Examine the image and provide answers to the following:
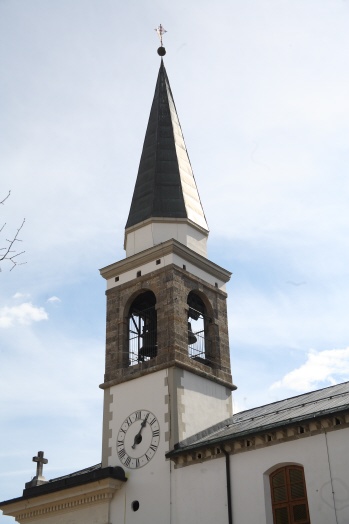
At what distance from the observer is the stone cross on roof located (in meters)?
24.3

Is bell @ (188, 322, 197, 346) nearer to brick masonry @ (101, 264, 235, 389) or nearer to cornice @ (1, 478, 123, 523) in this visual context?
brick masonry @ (101, 264, 235, 389)

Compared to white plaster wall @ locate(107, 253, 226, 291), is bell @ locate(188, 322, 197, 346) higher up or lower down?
lower down

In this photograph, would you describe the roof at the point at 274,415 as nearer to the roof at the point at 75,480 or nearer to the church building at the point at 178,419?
the church building at the point at 178,419

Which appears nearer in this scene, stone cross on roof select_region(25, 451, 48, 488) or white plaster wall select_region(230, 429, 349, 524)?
white plaster wall select_region(230, 429, 349, 524)

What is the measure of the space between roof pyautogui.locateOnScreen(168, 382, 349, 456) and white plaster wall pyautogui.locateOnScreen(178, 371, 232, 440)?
0.23 m

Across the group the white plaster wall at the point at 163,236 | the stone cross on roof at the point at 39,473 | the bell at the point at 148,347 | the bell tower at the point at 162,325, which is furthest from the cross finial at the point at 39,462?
the white plaster wall at the point at 163,236

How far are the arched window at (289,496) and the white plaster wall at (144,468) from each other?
3419 mm

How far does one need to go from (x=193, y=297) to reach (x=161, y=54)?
12645 millimetres

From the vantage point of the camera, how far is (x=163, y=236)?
26234mm

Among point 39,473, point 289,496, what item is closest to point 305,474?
point 289,496

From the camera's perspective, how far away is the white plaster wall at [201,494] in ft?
63.3

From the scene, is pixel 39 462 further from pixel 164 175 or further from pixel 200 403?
pixel 164 175

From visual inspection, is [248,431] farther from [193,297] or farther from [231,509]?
[193,297]

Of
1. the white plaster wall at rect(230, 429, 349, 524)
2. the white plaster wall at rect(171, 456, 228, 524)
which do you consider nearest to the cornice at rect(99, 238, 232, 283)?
the white plaster wall at rect(171, 456, 228, 524)
